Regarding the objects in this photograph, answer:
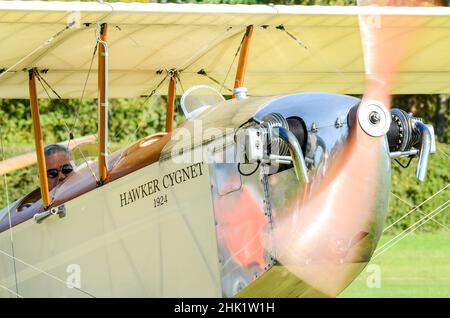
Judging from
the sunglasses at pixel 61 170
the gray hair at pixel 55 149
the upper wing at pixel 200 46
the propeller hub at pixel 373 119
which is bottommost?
the propeller hub at pixel 373 119

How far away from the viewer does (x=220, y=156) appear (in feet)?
21.6

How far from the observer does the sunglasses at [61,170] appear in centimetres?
914

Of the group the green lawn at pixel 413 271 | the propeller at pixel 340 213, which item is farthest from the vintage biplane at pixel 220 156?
the green lawn at pixel 413 271

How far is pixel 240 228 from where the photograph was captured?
6488mm

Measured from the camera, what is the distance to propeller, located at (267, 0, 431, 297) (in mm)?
6211

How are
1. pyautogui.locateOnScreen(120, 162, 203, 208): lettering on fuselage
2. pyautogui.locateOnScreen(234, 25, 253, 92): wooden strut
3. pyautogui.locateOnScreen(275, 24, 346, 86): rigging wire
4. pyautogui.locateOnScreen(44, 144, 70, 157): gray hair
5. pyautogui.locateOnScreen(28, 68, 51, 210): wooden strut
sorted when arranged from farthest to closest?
pyautogui.locateOnScreen(44, 144, 70, 157): gray hair → pyautogui.locateOnScreen(275, 24, 346, 86): rigging wire → pyautogui.locateOnScreen(28, 68, 51, 210): wooden strut → pyautogui.locateOnScreen(234, 25, 253, 92): wooden strut → pyautogui.locateOnScreen(120, 162, 203, 208): lettering on fuselage

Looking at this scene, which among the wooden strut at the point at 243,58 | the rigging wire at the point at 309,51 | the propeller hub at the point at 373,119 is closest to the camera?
the propeller hub at the point at 373,119

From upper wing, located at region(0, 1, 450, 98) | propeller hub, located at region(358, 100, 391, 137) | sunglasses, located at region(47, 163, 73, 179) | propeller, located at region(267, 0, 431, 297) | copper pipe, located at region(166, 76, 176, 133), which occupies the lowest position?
propeller, located at region(267, 0, 431, 297)

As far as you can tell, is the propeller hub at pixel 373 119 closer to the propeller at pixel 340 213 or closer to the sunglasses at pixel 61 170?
the propeller at pixel 340 213

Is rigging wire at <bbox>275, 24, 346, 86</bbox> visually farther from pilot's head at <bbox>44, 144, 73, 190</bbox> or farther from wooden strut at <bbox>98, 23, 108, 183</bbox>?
pilot's head at <bbox>44, 144, 73, 190</bbox>

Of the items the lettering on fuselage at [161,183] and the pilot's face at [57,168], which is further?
the pilot's face at [57,168]

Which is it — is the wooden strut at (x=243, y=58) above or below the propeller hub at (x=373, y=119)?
above

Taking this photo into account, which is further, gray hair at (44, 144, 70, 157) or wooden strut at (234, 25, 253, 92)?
gray hair at (44, 144, 70, 157)

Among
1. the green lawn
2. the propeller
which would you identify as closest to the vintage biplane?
the propeller
